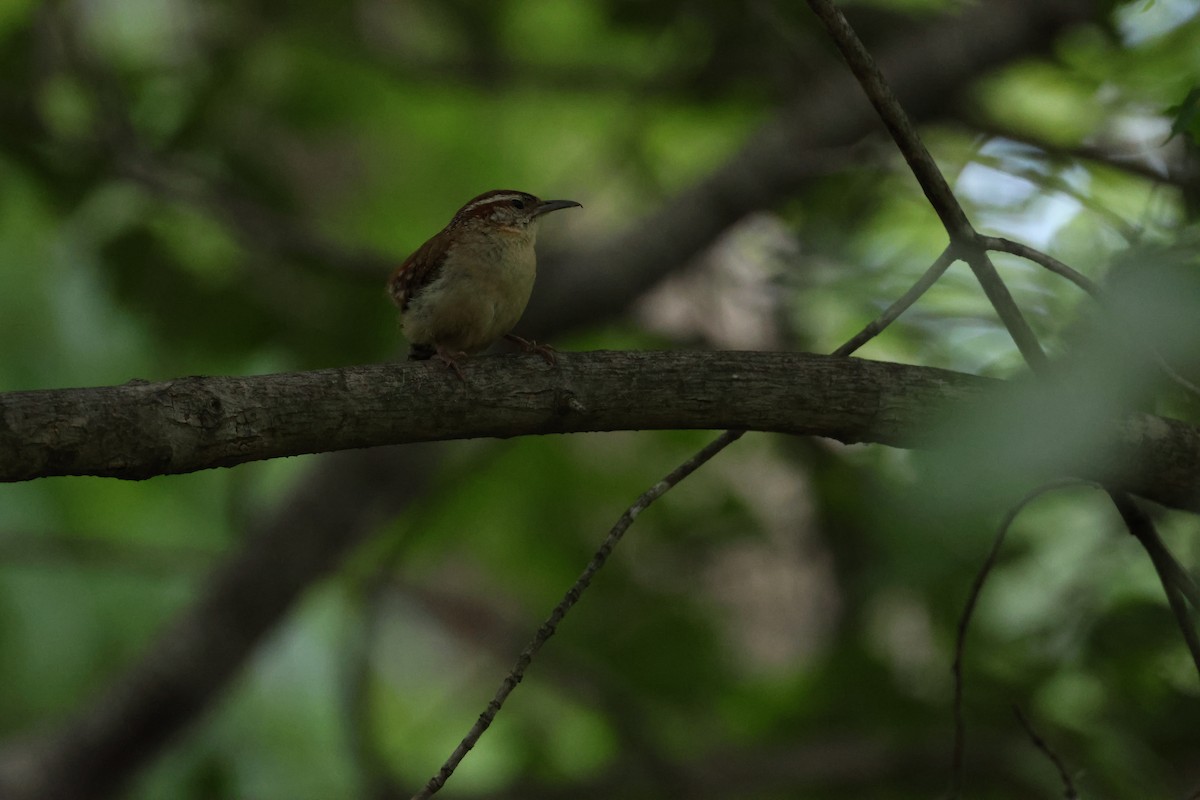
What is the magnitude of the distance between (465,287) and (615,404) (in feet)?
4.20

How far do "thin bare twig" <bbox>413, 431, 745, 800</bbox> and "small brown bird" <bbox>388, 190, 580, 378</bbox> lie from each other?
95 centimetres

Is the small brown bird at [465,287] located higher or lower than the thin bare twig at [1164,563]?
higher

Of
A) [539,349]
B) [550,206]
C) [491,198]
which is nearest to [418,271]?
[491,198]

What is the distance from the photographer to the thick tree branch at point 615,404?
264cm

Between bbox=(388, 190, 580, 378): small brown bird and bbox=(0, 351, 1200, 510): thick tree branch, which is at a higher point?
bbox=(388, 190, 580, 378): small brown bird

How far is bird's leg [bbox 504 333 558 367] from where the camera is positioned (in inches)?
115

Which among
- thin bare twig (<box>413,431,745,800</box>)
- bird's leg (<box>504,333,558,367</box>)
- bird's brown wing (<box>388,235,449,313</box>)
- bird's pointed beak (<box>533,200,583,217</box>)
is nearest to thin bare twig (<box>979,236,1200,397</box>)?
thin bare twig (<box>413,431,745,800</box>)

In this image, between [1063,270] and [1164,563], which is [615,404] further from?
[1164,563]

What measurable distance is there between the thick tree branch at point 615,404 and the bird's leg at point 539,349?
3cm

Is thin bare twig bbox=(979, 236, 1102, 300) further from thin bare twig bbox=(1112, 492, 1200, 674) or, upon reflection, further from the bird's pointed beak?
the bird's pointed beak

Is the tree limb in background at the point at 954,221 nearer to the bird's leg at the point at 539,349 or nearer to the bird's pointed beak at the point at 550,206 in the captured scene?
the bird's leg at the point at 539,349

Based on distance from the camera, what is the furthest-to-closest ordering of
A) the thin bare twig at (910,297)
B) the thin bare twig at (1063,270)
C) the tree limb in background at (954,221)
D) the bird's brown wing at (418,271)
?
the bird's brown wing at (418,271), the thin bare twig at (910,297), the tree limb in background at (954,221), the thin bare twig at (1063,270)

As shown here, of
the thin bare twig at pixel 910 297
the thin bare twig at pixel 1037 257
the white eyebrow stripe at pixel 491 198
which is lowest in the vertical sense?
the thin bare twig at pixel 910 297

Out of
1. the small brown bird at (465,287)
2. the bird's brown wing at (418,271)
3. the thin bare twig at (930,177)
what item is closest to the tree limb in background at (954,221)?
the thin bare twig at (930,177)
